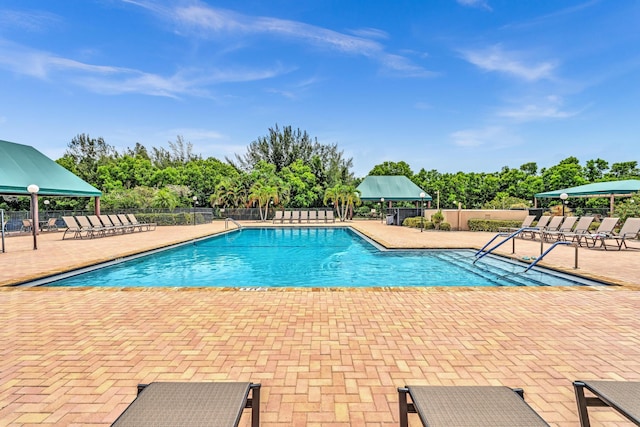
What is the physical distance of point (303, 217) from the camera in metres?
22.9

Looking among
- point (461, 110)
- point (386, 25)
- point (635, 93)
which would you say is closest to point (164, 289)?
point (386, 25)

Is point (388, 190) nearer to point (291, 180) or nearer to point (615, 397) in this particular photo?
point (291, 180)

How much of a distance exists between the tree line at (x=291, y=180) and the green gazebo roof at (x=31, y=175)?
5.14 meters

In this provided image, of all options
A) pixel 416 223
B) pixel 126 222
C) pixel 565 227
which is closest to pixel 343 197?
pixel 416 223

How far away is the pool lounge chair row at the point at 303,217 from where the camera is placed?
2259cm

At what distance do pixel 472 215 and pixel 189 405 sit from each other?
1711 centimetres

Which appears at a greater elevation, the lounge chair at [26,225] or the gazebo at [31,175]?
the gazebo at [31,175]

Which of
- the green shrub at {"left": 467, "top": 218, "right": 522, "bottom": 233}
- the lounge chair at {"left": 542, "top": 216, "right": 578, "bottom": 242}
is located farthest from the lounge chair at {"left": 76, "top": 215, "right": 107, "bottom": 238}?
the lounge chair at {"left": 542, "top": 216, "right": 578, "bottom": 242}

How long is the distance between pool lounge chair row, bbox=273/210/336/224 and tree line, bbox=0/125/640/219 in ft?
8.99

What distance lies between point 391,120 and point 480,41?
12.0 m

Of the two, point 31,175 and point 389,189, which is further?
point 389,189

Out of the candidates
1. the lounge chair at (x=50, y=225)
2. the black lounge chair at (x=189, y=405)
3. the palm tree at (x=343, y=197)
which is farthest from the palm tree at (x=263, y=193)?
the black lounge chair at (x=189, y=405)

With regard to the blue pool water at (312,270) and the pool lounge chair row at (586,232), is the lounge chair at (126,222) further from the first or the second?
the pool lounge chair row at (586,232)

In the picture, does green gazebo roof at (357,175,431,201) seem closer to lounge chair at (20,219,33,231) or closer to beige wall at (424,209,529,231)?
beige wall at (424,209,529,231)
